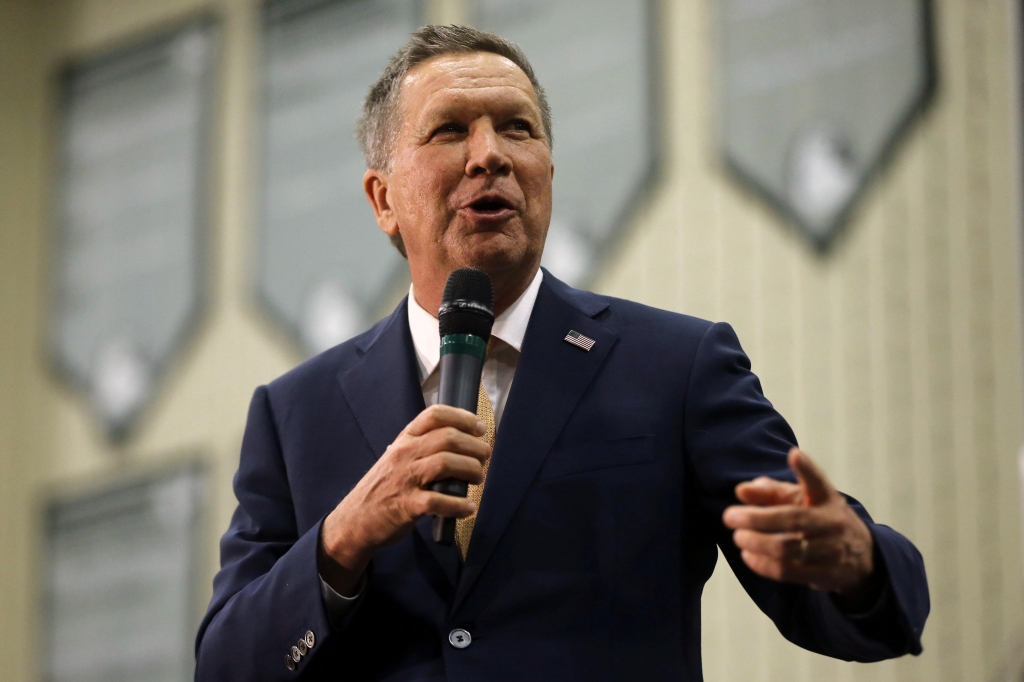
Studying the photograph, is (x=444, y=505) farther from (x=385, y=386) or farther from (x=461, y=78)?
(x=461, y=78)

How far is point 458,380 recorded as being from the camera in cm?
135

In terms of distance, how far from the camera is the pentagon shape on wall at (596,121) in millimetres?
4070

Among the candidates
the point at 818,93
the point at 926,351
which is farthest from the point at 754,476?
the point at 818,93

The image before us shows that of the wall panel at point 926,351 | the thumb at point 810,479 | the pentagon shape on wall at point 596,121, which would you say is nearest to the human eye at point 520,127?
the thumb at point 810,479

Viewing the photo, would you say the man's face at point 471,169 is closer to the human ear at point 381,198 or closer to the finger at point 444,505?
the human ear at point 381,198

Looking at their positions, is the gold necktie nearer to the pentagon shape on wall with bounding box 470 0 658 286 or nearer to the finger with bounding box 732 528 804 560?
the finger with bounding box 732 528 804 560

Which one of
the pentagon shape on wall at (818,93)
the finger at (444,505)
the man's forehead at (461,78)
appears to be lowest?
the finger at (444,505)

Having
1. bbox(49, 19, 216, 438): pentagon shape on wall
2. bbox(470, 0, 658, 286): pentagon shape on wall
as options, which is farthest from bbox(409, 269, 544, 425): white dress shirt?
bbox(49, 19, 216, 438): pentagon shape on wall

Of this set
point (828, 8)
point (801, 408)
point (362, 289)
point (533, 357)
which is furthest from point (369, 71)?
point (533, 357)

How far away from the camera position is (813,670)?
11.2ft

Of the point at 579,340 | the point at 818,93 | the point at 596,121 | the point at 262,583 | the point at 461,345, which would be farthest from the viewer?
the point at 596,121

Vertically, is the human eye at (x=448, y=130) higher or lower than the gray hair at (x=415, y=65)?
lower

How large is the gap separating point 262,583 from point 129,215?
4.50m

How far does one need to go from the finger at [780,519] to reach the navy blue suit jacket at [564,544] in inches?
5.5
